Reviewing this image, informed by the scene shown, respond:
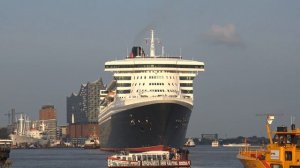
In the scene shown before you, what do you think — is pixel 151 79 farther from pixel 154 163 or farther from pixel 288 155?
pixel 288 155

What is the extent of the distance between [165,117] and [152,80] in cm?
1208

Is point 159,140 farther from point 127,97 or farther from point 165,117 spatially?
point 127,97

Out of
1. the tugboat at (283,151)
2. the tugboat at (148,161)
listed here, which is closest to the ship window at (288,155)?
the tugboat at (283,151)

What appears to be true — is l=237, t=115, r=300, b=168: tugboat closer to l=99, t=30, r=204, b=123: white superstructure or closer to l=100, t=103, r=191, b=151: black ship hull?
l=100, t=103, r=191, b=151: black ship hull

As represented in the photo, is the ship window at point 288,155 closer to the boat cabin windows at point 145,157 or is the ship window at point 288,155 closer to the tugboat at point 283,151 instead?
the tugboat at point 283,151

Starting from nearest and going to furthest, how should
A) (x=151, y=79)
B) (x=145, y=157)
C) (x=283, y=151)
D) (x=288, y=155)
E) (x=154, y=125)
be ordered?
1. (x=288, y=155)
2. (x=283, y=151)
3. (x=145, y=157)
4. (x=154, y=125)
5. (x=151, y=79)

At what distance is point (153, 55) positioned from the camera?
148000mm

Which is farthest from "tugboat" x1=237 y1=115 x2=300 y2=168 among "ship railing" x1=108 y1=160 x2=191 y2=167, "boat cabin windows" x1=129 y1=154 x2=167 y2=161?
"boat cabin windows" x1=129 y1=154 x2=167 y2=161

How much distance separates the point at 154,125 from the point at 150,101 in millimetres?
3929

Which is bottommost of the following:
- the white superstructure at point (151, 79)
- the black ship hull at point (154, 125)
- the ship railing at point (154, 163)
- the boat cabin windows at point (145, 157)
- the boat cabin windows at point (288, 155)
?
the ship railing at point (154, 163)

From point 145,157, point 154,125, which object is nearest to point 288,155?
point 145,157

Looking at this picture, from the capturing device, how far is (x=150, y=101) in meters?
125

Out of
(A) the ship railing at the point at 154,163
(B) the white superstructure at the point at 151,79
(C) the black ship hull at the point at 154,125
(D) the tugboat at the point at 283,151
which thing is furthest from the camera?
(B) the white superstructure at the point at 151,79

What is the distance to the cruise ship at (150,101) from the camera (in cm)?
12425
